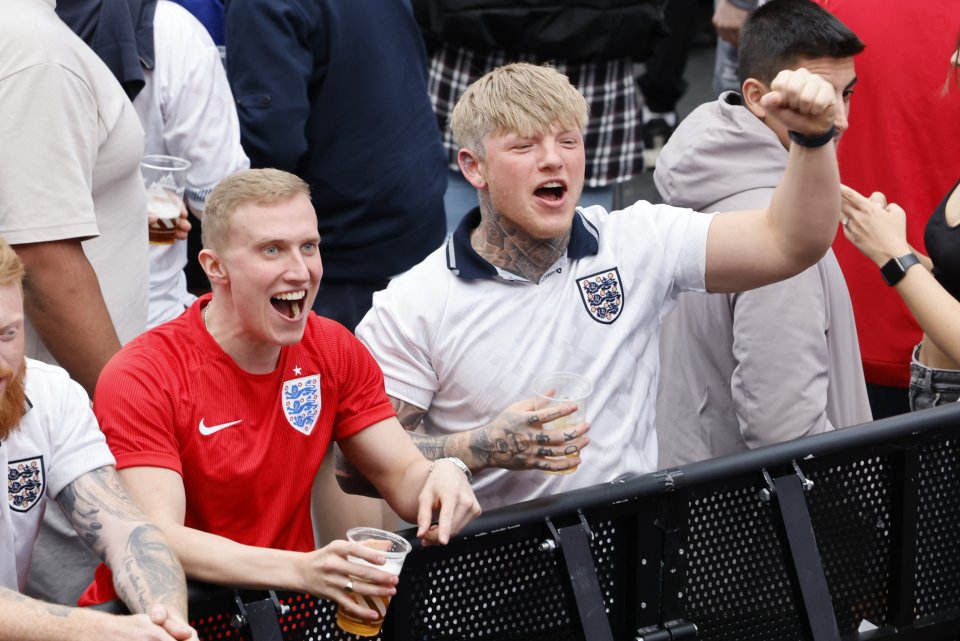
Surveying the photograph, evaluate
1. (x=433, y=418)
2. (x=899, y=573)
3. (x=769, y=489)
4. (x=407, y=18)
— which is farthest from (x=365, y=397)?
(x=407, y=18)

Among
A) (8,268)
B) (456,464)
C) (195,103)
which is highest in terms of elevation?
(8,268)

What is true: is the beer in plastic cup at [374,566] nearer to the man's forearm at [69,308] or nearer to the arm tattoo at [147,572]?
the arm tattoo at [147,572]

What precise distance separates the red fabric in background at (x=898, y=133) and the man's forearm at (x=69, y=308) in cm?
247

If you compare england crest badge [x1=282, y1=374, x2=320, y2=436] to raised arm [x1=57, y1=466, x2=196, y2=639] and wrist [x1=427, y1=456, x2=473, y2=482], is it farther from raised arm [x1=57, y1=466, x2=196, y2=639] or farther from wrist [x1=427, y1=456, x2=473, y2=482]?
raised arm [x1=57, y1=466, x2=196, y2=639]

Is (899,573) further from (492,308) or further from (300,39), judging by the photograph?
(300,39)

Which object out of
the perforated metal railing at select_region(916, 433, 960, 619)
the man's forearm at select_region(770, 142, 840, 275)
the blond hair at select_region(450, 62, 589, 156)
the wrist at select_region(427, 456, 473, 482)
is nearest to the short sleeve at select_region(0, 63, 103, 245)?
the blond hair at select_region(450, 62, 589, 156)

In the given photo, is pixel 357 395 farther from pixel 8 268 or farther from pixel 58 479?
pixel 8 268

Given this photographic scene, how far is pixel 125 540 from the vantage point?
256cm

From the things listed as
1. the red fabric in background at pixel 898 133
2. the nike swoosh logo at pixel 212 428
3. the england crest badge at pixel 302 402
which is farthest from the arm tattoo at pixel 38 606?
the red fabric in background at pixel 898 133

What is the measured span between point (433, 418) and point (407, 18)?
1.96 metres

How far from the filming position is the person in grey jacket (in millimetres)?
3389

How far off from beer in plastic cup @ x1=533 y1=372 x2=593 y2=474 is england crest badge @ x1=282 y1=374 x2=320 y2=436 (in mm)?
494

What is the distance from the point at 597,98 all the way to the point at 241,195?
3.05 meters

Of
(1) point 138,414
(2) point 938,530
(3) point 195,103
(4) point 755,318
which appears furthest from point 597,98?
(1) point 138,414
